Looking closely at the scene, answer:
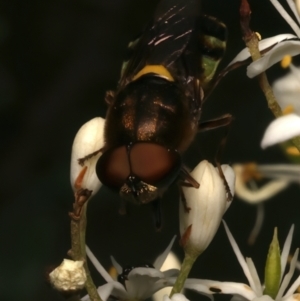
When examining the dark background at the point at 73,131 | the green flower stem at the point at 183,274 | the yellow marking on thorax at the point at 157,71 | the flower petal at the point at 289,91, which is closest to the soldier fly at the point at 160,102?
the yellow marking on thorax at the point at 157,71

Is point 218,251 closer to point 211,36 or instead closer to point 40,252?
point 40,252

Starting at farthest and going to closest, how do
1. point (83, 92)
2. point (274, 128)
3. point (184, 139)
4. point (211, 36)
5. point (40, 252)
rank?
1. point (83, 92)
2. point (40, 252)
3. point (211, 36)
4. point (184, 139)
5. point (274, 128)

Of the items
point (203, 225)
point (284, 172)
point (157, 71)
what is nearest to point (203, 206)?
point (203, 225)

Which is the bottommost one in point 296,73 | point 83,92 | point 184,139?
point 83,92

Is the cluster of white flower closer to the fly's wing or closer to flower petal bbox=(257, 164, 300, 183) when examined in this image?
the fly's wing

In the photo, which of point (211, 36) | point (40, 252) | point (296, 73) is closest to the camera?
point (211, 36)

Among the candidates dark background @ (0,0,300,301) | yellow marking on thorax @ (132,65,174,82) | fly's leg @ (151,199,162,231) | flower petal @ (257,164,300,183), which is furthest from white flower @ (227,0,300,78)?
dark background @ (0,0,300,301)

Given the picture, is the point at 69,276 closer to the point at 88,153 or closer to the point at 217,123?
the point at 88,153

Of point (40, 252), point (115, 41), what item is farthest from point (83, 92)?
point (40, 252)
